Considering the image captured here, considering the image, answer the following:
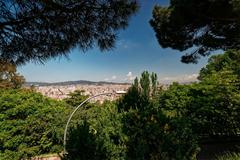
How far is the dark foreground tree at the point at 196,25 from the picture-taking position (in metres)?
9.53

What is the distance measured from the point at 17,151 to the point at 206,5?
35.8 ft

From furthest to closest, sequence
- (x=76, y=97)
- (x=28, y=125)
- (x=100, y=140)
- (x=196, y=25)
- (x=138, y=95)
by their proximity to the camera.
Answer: (x=76, y=97)
(x=28, y=125)
(x=196, y=25)
(x=138, y=95)
(x=100, y=140)

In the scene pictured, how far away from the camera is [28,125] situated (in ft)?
54.7

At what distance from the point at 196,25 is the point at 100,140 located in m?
7.46

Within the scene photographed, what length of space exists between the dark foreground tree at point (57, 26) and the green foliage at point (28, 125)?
11.3m

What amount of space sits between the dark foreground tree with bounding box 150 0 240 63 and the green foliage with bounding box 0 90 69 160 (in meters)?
7.23

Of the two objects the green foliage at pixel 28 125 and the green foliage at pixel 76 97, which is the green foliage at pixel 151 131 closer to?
the green foliage at pixel 28 125

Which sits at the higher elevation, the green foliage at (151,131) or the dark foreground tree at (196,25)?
the dark foreground tree at (196,25)

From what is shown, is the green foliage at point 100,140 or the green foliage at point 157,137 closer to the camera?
the green foliage at point 100,140

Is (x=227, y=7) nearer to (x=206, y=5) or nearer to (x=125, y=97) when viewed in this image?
(x=206, y=5)

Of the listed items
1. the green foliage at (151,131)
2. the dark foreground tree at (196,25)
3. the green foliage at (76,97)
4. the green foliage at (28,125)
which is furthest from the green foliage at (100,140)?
the green foliage at (76,97)

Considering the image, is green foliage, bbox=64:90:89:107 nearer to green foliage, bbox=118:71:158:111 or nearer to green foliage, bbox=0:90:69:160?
green foliage, bbox=0:90:69:160

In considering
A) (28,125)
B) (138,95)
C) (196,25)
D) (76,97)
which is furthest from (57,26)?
(76,97)

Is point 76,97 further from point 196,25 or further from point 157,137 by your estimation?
point 157,137
